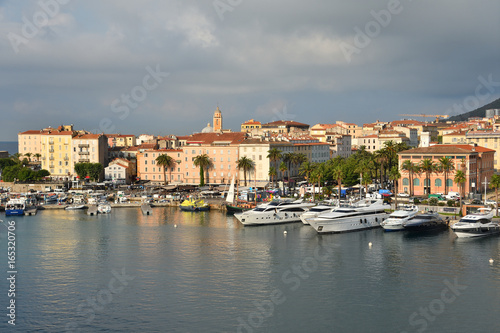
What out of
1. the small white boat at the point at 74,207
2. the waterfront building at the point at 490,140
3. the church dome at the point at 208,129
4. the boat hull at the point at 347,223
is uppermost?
the church dome at the point at 208,129

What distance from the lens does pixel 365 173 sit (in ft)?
205

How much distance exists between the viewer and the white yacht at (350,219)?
1794 inches

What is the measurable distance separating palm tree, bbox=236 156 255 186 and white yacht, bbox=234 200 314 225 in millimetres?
20528

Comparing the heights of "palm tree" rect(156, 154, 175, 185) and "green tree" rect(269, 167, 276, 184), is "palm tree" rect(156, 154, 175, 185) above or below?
above

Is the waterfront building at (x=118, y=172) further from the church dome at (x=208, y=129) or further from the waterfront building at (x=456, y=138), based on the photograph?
the waterfront building at (x=456, y=138)

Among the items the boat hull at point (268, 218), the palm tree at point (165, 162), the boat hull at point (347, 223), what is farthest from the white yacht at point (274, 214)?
the palm tree at point (165, 162)

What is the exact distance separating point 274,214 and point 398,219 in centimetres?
1067

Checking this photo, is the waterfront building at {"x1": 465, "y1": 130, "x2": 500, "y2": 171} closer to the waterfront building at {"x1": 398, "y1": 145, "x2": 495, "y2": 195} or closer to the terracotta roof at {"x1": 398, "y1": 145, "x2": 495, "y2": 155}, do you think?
the waterfront building at {"x1": 398, "y1": 145, "x2": 495, "y2": 195}

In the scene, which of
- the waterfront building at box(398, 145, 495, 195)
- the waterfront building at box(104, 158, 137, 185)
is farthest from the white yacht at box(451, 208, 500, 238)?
the waterfront building at box(104, 158, 137, 185)

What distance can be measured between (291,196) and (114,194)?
893 inches

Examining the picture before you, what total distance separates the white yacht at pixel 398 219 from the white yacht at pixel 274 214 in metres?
8.14

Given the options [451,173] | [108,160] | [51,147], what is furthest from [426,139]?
[51,147]

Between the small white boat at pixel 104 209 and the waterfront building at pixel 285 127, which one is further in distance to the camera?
the waterfront building at pixel 285 127

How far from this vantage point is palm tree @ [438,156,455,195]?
58.3 m
